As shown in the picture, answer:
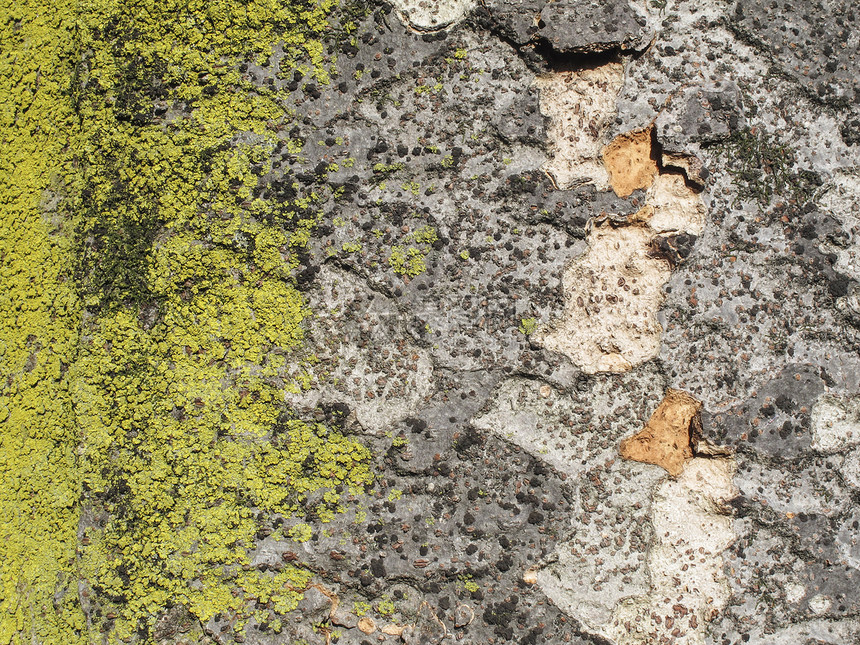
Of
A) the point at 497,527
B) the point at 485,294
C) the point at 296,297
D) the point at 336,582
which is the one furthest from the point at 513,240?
the point at 336,582

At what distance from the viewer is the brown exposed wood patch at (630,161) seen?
1076 millimetres

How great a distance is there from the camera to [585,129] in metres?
1.07

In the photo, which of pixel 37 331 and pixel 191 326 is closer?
pixel 191 326

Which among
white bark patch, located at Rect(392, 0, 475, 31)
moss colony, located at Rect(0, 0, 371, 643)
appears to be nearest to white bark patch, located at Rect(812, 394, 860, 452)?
moss colony, located at Rect(0, 0, 371, 643)

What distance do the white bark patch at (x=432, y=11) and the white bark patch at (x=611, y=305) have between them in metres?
0.45

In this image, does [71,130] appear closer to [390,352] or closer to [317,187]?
[317,187]

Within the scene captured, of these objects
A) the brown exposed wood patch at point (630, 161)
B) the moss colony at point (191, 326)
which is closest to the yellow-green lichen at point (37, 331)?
the moss colony at point (191, 326)

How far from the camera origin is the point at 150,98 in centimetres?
107

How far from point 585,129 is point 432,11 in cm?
34

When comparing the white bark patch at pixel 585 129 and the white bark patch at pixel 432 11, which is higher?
the white bark patch at pixel 432 11

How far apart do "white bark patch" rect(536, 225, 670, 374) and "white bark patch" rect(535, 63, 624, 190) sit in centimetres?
10

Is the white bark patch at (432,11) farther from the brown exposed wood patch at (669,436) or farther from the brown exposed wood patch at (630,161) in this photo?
the brown exposed wood patch at (669,436)

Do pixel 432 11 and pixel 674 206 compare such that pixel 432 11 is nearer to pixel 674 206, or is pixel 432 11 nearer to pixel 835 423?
pixel 674 206

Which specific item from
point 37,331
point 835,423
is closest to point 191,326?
point 37,331
